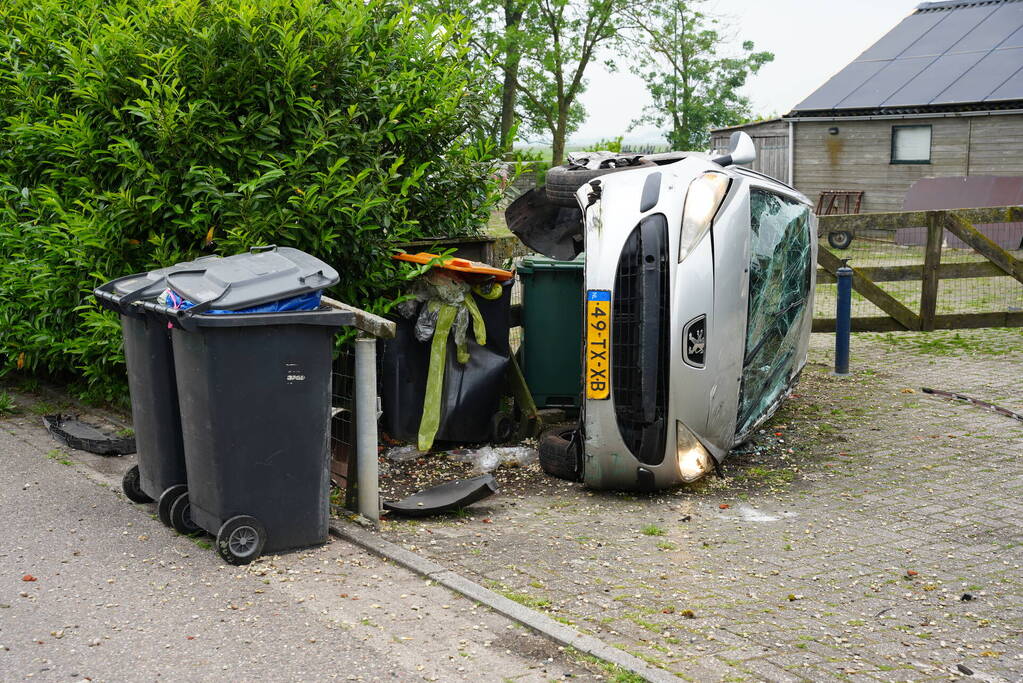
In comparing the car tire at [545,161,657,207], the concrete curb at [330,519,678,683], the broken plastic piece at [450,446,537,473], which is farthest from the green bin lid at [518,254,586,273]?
the concrete curb at [330,519,678,683]

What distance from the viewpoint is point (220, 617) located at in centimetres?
467

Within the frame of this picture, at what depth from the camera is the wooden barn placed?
23484 mm

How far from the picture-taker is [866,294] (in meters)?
10.8

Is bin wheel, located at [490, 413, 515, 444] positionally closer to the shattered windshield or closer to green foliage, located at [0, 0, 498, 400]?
green foliage, located at [0, 0, 498, 400]

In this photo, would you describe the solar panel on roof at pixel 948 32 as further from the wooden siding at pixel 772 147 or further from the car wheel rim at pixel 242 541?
the car wheel rim at pixel 242 541

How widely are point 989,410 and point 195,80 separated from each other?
6.13 m

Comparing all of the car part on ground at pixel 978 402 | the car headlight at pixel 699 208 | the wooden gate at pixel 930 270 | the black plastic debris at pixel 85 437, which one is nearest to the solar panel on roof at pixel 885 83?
the wooden gate at pixel 930 270

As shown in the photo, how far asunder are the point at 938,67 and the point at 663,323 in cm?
2200

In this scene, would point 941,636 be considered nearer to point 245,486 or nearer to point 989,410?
point 245,486

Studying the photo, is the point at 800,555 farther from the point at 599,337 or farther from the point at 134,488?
the point at 134,488

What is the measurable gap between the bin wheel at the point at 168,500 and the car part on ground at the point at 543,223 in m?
3.11

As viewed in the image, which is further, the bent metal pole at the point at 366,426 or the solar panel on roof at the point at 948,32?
the solar panel on roof at the point at 948,32

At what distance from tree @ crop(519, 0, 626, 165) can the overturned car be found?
27262mm

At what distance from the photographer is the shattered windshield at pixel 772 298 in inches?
261
